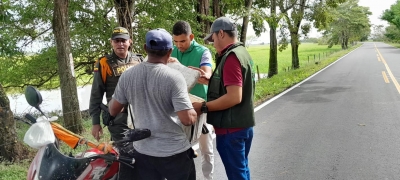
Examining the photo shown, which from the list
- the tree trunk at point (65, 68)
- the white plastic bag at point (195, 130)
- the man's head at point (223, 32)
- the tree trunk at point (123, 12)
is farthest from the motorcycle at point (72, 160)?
the tree trunk at point (123, 12)

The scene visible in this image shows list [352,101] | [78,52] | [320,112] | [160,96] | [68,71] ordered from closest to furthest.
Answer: [160,96] < [68,71] < [320,112] < [352,101] < [78,52]

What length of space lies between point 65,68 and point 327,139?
4906 mm

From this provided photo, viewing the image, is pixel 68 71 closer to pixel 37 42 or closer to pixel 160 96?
pixel 160 96

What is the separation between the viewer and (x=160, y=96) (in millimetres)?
2105

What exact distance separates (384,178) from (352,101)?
5798mm

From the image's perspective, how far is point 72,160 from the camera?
2.09 metres

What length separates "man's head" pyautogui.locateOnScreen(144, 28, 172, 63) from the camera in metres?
2.08

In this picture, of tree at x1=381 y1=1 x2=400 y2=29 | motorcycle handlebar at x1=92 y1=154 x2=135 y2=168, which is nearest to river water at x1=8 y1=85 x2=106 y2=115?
motorcycle handlebar at x1=92 y1=154 x2=135 y2=168

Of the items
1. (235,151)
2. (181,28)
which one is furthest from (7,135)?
(235,151)

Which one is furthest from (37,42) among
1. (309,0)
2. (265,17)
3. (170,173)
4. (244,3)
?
(309,0)

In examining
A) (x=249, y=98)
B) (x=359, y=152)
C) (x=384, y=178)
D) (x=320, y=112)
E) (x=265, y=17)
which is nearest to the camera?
(x=249, y=98)

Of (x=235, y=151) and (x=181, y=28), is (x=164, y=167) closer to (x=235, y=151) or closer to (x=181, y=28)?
(x=235, y=151)

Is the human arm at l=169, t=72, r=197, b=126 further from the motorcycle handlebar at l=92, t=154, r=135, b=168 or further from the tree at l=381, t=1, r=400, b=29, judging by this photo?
the tree at l=381, t=1, r=400, b=29

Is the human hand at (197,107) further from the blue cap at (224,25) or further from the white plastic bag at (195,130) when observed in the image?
the blue cap at (224,25)
